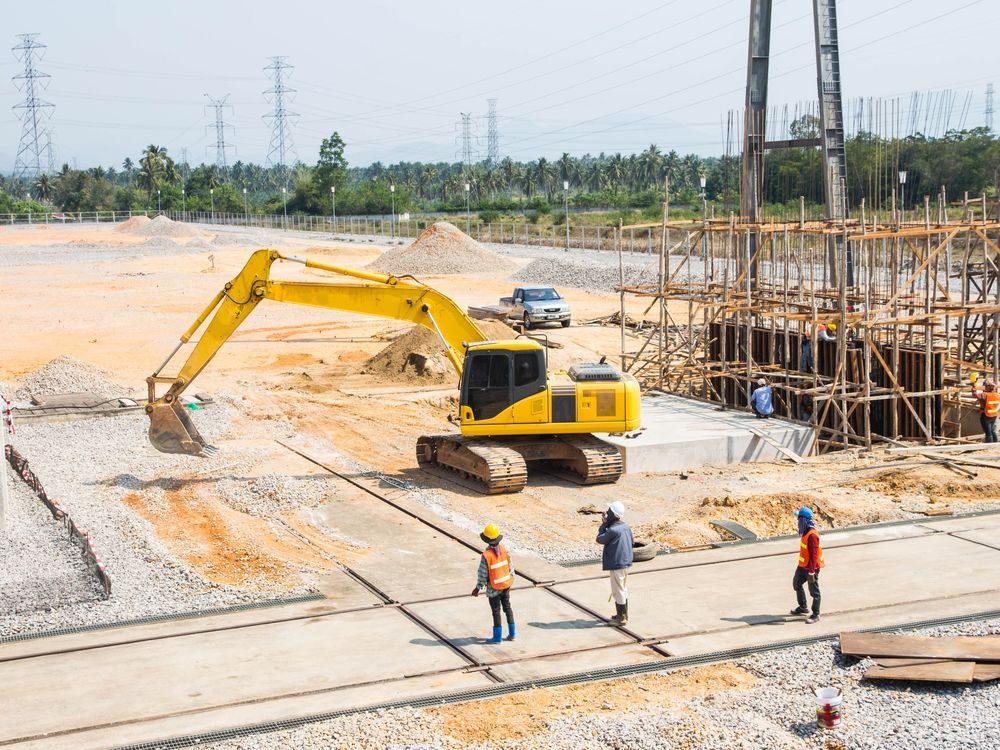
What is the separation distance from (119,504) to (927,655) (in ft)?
42.9

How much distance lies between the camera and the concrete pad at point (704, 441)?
72.1 feet

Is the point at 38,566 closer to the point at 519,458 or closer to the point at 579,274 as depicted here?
the point at 519,458

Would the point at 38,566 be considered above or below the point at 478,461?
below

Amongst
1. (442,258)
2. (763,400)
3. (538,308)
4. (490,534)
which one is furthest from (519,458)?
(442,258)

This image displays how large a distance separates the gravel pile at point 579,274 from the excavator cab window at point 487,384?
1286 inches

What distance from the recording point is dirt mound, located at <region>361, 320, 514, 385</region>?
32597mm

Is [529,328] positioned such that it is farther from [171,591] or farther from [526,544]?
[171,591]

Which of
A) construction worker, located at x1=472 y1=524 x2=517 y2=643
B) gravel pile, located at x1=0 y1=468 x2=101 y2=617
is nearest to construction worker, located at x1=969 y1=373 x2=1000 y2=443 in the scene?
construction worker, located at x1=472 y1=524 x2=517 y2=643

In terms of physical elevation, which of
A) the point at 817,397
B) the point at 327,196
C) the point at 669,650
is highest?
the point at 327,196

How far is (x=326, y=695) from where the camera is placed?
11.8 m

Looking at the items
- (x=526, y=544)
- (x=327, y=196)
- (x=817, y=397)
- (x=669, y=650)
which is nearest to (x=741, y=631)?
(x=669, y=650)

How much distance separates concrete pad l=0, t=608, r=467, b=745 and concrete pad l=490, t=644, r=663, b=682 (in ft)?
1.98

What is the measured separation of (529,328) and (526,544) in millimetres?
24169

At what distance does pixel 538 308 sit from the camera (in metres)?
41.6
